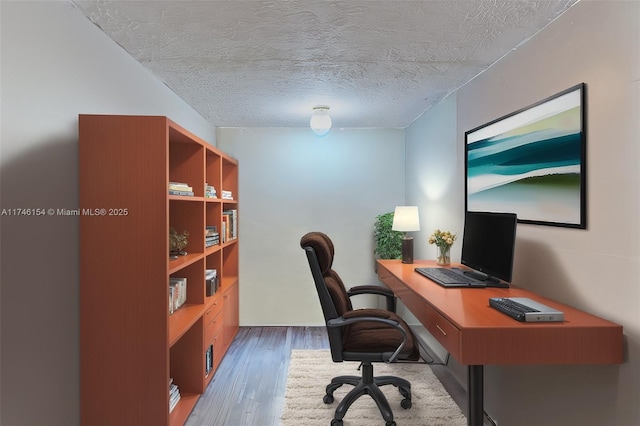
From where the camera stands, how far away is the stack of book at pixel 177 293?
110 inches

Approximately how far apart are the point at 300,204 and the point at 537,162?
311 cm

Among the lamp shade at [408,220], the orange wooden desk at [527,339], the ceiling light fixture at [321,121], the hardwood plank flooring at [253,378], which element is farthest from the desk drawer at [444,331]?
the ceiling light fixture at [321,121]

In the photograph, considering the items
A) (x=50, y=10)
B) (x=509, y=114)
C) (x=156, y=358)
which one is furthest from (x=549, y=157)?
(x=50, y=10)

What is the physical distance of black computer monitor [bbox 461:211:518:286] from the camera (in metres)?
2.30

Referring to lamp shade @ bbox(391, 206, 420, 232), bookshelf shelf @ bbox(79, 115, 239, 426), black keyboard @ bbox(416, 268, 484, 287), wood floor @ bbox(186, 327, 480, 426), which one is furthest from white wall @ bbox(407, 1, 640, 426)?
bookshelf shelf @ bbox(79, 115, 239, 426)

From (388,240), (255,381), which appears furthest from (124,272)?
(388,240)

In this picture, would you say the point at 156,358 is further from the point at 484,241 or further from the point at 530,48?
the point at 530,48

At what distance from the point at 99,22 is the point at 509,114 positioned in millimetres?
2478

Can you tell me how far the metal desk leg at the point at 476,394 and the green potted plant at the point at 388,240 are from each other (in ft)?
8.85

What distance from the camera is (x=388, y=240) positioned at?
4.72 meters

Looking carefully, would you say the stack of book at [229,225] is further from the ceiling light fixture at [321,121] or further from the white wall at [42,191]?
the white wall at [42,191]

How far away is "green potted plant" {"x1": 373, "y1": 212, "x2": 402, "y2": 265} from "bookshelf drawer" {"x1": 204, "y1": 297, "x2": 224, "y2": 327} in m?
1.97

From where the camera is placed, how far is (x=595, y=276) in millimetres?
1823

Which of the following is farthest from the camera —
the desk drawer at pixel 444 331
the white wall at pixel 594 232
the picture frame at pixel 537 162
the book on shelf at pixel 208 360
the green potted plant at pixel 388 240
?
the green potted plant at pixel 388 240
